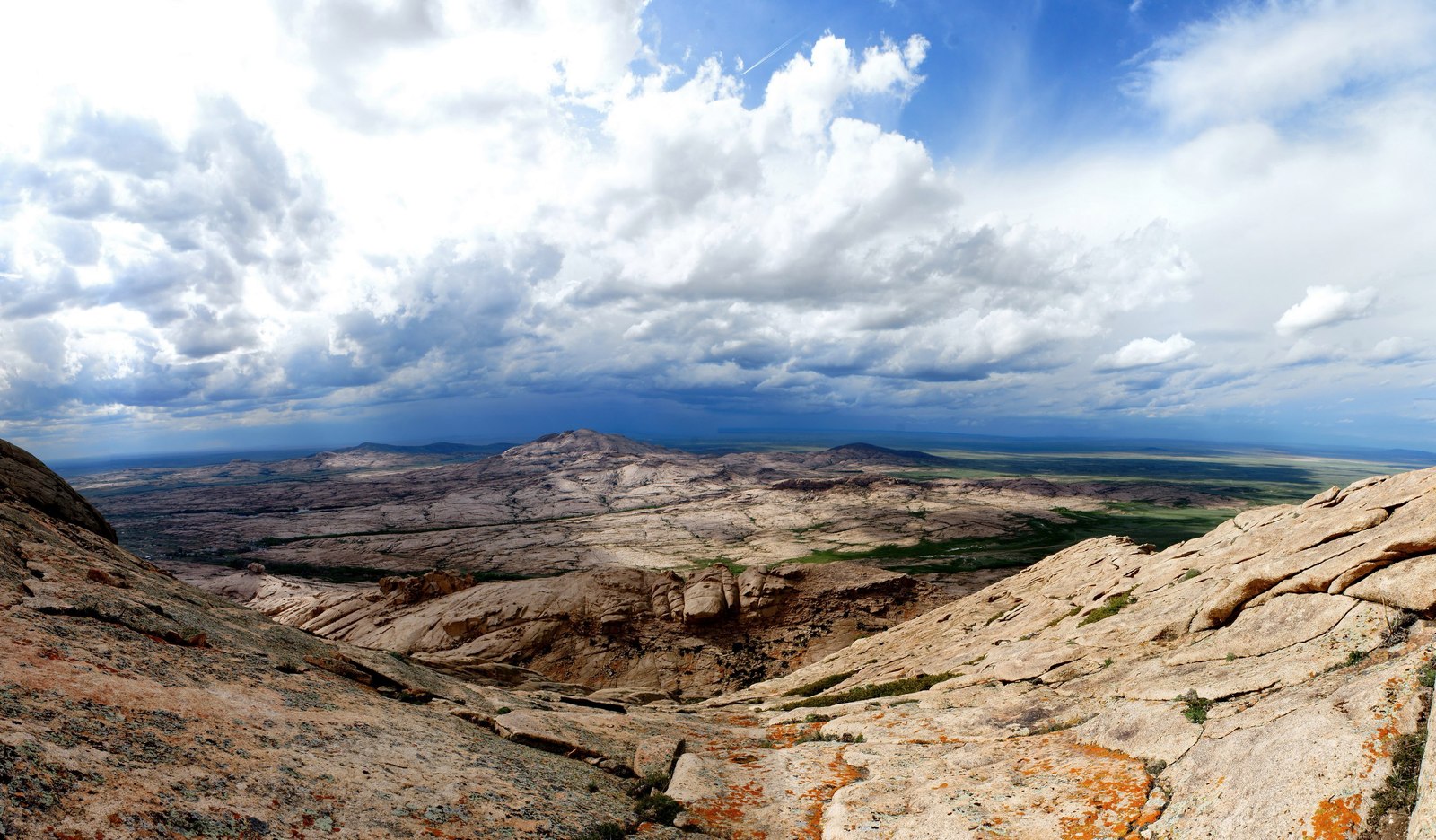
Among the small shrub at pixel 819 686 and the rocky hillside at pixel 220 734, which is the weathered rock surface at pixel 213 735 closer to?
the rocky hillside at pixel 220 734

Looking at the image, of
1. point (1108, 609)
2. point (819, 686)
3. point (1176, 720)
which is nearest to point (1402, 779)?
point (1176, 720)

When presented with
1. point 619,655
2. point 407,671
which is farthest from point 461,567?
point 407,671

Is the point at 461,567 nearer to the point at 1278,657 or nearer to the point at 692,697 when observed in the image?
the point at 692,697

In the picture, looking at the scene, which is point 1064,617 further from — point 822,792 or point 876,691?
point 822,792

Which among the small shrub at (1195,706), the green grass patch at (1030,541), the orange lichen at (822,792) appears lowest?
the green grass patch at (1030,541)

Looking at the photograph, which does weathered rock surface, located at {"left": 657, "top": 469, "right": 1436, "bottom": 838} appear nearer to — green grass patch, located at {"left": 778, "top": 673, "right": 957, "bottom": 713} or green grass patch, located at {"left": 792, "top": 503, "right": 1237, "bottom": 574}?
green grass patch, located at {"left": 778, "top": 673, "right": 957, "bottom": 713}

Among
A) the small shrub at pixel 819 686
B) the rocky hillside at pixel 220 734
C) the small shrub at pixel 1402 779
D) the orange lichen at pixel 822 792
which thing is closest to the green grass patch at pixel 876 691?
the small shrub at pixel 819 686

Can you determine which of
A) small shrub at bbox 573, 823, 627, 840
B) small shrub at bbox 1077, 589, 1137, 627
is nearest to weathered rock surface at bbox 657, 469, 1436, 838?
small shrub at bbox 1077, 589, 1137, 627
